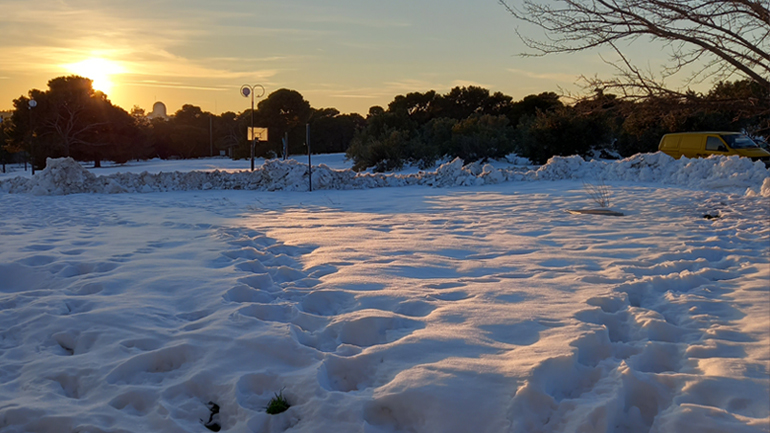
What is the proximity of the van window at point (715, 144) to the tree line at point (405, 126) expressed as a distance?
128cm

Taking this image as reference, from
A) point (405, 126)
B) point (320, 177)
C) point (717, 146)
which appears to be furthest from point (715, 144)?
point (405, 126)

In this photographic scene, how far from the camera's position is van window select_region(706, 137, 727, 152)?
52.6 feet

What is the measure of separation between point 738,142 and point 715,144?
0.58 meters

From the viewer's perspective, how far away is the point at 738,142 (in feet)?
52.7

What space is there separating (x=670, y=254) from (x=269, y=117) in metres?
38.5

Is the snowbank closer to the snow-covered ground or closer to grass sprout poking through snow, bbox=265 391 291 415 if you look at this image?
the snow-covered ground

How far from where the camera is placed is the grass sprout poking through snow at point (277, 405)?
8.30ft

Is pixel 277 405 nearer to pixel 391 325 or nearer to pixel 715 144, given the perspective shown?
pixel 391 325

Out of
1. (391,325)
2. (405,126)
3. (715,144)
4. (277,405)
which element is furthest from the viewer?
(405,126)

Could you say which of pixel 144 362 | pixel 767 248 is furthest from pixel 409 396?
pixel 767 248

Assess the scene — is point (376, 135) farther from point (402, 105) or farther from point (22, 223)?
point (22, 223)

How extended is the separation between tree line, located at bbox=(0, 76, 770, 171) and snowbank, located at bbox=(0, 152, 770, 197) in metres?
1.10

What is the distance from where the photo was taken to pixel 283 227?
805cm

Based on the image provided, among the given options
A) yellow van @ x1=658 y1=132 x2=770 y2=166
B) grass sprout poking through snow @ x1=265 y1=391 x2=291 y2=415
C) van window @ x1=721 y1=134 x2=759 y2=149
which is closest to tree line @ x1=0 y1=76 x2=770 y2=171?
yellow van @ x1=658 y1=132 x2=770 y2=166
